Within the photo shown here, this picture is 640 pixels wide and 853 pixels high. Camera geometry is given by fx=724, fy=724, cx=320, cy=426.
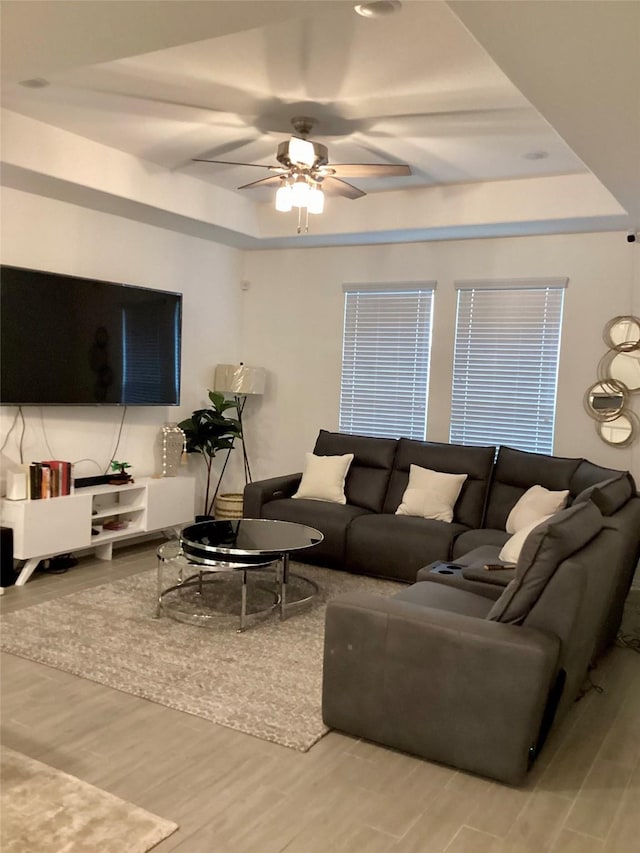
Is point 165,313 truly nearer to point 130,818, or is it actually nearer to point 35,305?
point 35,305

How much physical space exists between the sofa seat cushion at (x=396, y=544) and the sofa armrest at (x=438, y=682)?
2005 millimetres

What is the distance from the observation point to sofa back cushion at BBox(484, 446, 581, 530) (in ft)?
16.4

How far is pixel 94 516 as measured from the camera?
5.17m

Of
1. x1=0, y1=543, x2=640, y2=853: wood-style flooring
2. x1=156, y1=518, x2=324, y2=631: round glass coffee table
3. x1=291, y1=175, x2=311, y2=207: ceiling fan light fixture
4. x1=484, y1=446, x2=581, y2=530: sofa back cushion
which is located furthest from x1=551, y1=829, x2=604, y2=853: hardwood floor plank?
x1=291, y1=175, x2=311, y2=207: ceiling fan light fixture

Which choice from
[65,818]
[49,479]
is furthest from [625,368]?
[65,818]

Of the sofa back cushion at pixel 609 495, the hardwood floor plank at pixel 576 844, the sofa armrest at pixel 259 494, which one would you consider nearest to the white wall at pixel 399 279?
the sofa armrest at pixel 259 494

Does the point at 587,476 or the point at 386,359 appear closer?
the point at 587,476

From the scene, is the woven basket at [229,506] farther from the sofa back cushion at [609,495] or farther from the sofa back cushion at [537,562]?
the sofa back cushion at [537,562]

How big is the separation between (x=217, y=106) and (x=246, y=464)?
3628 millimetres

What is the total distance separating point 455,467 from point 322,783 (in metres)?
3.13

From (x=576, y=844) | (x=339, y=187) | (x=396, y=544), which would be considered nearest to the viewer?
(x=576, y=844)

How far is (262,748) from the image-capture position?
285 cm

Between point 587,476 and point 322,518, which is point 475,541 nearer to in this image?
point 587,476

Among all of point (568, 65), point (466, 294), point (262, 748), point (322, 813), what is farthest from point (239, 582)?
point (568, 65)
